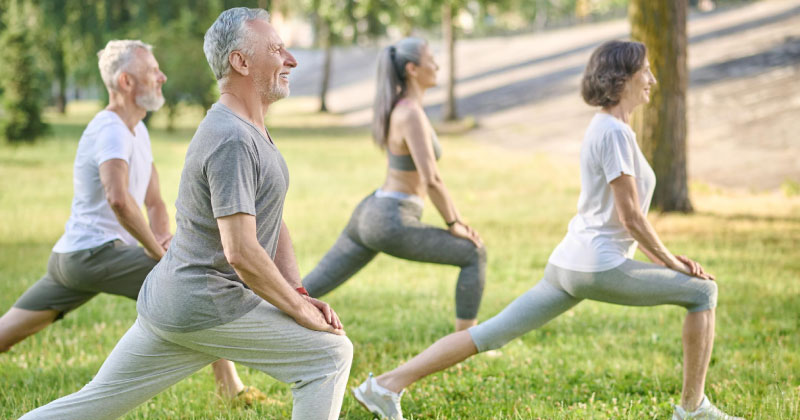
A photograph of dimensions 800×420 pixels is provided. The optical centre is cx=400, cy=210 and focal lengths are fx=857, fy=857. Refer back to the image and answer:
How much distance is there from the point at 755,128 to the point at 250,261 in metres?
17.2

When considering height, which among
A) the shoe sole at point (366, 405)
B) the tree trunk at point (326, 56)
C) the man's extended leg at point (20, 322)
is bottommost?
the tree trunk at point (326, 56)

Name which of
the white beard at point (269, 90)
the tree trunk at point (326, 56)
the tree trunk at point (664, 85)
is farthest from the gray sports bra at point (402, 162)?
the tree trunk at point (326, 56)

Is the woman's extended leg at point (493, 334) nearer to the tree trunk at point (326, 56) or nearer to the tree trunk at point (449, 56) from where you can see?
the tree trunk at point (449, 56)

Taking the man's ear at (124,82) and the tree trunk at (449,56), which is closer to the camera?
the man's ear at (124,82)

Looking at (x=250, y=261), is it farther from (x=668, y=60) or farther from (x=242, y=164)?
(x=668, y=60)

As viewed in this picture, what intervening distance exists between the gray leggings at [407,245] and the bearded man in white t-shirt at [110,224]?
49.2 inches

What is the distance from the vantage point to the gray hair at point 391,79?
583 cm

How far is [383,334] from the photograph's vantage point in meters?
6.67

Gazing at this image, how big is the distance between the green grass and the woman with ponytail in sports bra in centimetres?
66

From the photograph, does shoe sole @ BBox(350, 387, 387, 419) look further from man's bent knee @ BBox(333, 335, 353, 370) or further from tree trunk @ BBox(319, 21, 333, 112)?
tree trunk @ BBox(319, 21, 333, 112)

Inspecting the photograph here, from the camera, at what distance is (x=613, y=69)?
4441mm

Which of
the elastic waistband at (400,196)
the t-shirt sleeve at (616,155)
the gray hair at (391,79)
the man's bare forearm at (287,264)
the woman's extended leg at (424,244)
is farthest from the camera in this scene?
the gray hair at (391,79)

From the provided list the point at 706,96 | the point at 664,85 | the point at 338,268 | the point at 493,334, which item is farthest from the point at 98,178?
the point at 706,96

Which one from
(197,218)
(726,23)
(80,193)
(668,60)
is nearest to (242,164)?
(197,218)
